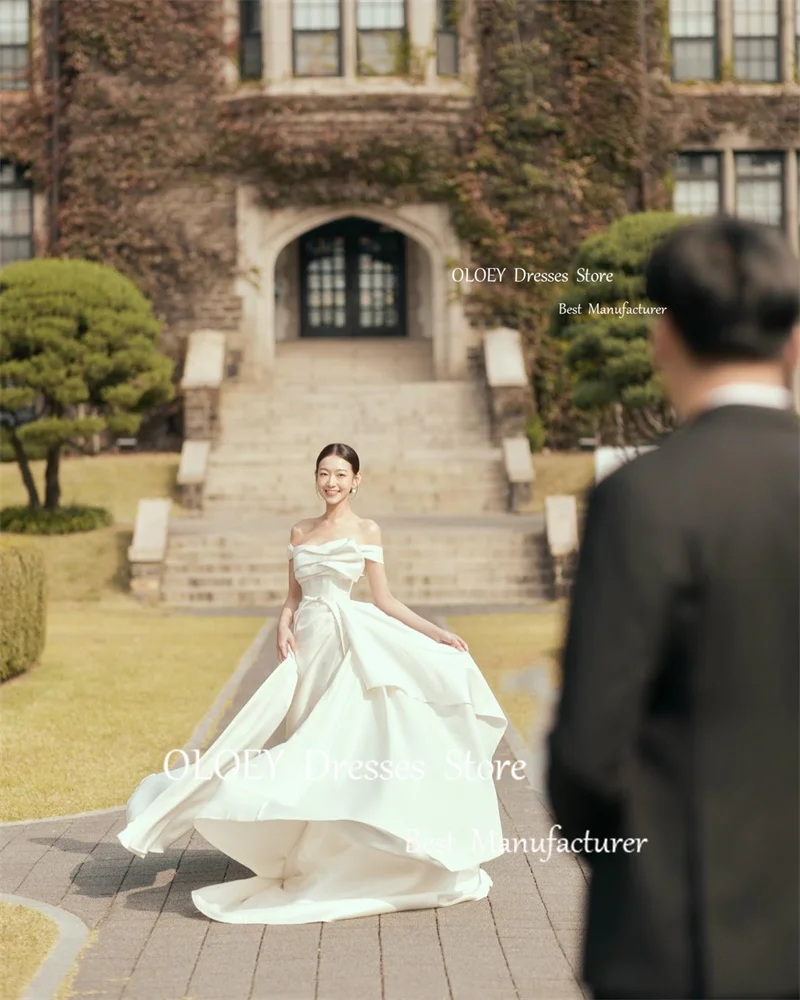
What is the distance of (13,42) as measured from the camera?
29891 mm

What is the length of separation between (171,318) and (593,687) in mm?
27115

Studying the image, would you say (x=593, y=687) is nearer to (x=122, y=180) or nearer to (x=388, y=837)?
(x=388, y=837)

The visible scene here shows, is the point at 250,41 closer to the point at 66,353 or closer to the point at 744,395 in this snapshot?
the point at 66,353

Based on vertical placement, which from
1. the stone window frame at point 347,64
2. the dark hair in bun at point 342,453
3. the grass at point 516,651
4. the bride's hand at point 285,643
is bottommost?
the grass at point 516,651

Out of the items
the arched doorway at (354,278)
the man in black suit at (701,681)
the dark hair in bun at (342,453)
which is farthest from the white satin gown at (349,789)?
the arched doorway at (354,278)

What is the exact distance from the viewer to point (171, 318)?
2867 centimetres

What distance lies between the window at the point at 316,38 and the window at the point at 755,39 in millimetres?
7729

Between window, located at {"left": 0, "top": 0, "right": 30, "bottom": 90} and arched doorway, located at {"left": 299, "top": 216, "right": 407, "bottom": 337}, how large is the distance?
20.4ft

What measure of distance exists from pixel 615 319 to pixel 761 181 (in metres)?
9.22

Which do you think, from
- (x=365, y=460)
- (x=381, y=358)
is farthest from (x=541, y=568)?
(x=381, y=358)

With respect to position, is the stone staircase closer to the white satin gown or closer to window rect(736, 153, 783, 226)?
window rect(736, 153, 783, 226)

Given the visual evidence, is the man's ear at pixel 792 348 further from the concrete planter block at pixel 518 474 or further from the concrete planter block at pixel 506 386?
the concrete planter block at pixel 506 386

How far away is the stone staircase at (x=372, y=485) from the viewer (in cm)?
1897

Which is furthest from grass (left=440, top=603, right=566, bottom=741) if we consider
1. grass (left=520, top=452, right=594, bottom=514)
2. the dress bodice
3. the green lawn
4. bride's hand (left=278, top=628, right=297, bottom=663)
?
grass (left=520, top=452, right=594, bottom=514)
